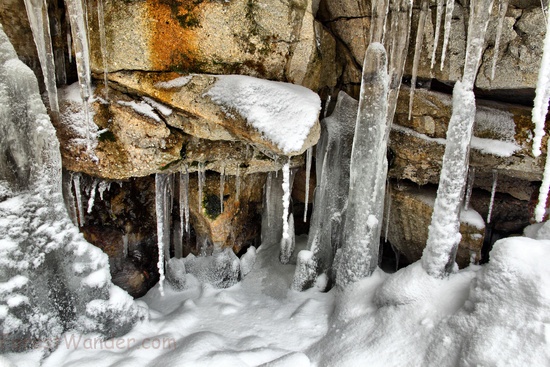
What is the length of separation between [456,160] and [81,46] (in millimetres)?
4427

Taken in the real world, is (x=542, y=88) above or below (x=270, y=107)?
above

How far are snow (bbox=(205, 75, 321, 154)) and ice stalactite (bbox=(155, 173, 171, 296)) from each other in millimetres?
1788

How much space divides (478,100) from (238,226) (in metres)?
4.39

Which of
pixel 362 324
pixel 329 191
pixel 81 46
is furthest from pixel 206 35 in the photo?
pixel 362 324

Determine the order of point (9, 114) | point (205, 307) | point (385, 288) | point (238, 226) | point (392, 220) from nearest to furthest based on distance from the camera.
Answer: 1. point (9, 114)
2. point (385, 288)
3. point (205, 307)
4. point (392, 220)
5. point (238, 226)

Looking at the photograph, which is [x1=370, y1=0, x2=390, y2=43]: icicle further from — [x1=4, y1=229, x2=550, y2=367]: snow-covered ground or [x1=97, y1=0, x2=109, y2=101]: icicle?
[x1=97, y1=0, x2=109, y2=101]: icicle

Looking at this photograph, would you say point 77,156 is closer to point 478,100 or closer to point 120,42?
point 120,42

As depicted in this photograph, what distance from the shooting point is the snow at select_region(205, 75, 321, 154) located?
4.36 m

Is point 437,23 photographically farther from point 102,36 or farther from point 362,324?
point 102,36

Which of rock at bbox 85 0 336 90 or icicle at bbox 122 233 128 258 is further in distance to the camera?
icicle at bbox 122 233 128 258

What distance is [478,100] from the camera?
5.29 m

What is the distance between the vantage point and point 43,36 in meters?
4.00

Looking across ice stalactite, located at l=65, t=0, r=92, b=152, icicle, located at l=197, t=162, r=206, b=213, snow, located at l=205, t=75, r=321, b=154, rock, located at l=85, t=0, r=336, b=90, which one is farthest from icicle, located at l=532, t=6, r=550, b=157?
ice stalactite, located at l=65, t=0, r=92, b=152

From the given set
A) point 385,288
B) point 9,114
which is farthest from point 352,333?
point 9,114
